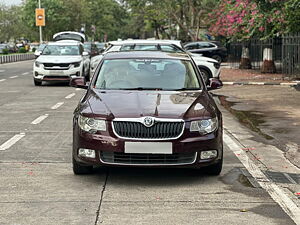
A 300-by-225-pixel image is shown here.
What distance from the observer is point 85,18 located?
90688mm

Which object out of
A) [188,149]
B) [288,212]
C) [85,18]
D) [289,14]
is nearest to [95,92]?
[188,149]

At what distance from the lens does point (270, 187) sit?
705 centimetres

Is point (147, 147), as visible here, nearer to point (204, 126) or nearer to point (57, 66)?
point (204, 126)

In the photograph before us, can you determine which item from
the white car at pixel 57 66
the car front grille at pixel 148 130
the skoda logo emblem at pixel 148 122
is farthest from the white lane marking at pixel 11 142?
the white car at pixel 57 66

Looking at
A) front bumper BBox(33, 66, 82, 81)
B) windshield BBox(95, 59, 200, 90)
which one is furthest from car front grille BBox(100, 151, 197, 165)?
front bumper BBox(33, 66, 82, 81)

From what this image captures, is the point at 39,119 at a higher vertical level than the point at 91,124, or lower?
lower

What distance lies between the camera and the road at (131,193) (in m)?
5.85

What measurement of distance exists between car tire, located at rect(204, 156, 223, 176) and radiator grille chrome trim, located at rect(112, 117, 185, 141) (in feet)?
2.51

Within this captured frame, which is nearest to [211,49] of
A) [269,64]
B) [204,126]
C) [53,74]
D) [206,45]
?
[206,45]

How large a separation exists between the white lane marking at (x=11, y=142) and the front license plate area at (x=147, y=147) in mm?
3184

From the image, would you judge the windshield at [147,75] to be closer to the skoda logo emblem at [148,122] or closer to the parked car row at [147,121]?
the parked car row at [147,121]

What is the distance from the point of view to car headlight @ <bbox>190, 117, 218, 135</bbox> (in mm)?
7125

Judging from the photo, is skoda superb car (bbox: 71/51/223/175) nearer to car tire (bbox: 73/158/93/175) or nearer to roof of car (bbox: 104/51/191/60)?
car tire (bbox: 73/158/93/175)

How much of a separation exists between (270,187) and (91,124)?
212 cm
